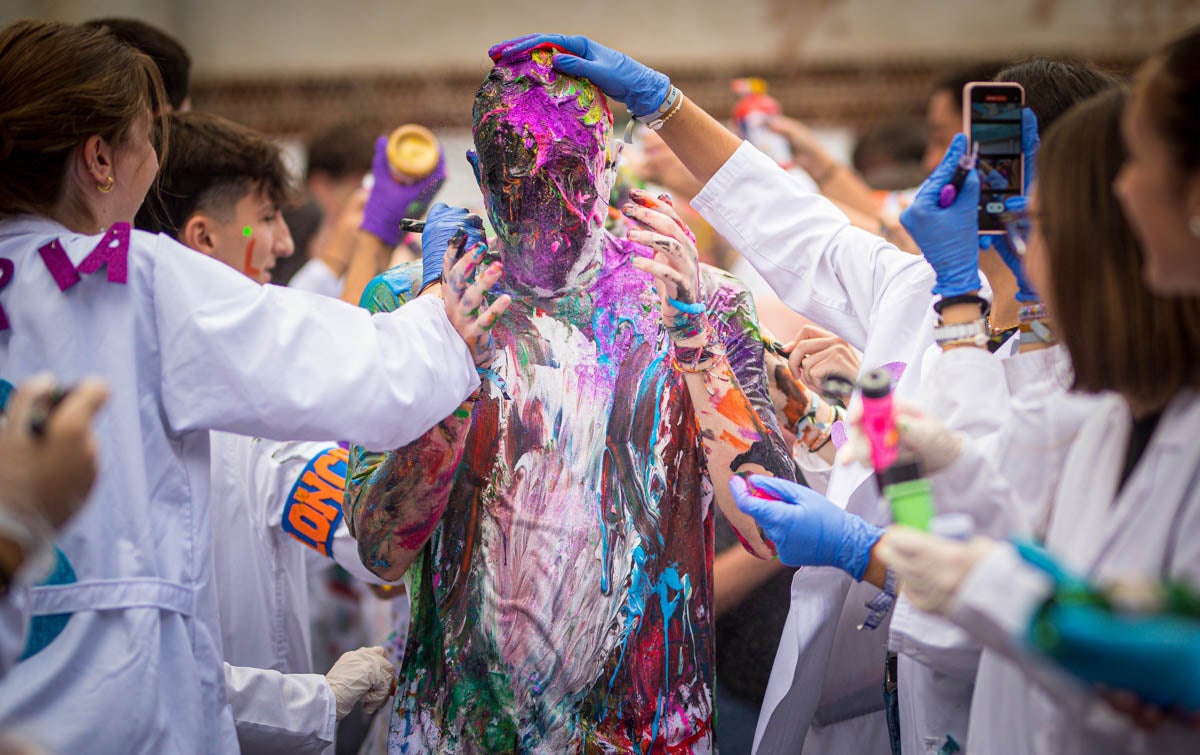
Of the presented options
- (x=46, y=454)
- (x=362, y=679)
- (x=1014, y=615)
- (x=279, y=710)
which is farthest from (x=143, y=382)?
(x=1014, y=615)

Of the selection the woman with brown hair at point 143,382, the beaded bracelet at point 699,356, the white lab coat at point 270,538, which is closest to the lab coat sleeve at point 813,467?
the beaded bracelet at point 699,356

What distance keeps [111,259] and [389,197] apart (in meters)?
1.22

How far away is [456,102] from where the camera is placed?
17.0 ft

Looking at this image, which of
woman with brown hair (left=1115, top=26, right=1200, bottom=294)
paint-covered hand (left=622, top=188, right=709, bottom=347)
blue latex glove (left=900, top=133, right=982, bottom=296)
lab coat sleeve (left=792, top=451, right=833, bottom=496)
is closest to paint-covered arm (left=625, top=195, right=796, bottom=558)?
paint-covered hand (left=622, top=188, right=709, bottom=347)

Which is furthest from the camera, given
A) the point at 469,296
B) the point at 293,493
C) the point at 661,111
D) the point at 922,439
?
the point at 293,493

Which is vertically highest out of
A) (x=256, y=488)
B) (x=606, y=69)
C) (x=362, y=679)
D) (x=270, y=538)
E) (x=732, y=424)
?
(x=606, y=69)

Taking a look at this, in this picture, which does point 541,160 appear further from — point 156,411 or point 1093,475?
point 1093,475

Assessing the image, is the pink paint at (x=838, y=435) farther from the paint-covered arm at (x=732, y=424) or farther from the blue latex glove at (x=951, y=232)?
the blue latex glove at (x=951, y=232)

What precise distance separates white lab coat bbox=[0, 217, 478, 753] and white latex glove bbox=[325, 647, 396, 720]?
385mm

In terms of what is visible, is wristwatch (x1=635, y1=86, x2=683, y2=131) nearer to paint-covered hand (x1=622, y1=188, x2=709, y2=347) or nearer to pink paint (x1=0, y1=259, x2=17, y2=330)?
paint-covered hand (x1=622, y1=188, x2=709, y2=347)

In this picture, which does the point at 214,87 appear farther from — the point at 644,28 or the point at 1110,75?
the point at 1110,75

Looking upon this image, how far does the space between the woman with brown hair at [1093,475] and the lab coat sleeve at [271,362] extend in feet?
2.36

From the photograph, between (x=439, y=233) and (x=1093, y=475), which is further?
(x=439, y=233)

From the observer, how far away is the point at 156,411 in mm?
1406
